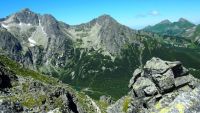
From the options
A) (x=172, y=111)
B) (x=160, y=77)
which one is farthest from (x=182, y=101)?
(x=160, y=77)

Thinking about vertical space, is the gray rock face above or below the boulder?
above

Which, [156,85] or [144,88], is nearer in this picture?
[156,85]

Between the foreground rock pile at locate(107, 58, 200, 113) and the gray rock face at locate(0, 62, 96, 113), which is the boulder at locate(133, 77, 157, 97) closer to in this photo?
the foreground rock pile at locate(107, 58, 200, 113)

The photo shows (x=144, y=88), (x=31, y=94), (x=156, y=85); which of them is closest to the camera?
(x=31, y=94)

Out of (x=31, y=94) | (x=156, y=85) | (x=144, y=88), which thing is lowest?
(x=144, y=88)

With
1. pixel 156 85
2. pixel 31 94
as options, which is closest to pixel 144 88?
pixel 156 85

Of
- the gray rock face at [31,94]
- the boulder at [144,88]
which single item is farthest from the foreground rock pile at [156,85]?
the gray rock face at [31,94]

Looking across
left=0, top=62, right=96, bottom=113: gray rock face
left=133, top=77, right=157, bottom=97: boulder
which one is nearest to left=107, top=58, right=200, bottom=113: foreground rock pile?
left=133, top=77, right=157, bottom=97: boulder

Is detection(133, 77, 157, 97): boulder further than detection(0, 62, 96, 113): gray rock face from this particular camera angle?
Yes

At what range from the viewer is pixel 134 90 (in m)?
81.7

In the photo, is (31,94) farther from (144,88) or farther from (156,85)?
(156,85)

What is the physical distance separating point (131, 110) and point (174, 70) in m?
14.0

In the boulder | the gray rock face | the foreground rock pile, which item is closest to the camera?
the gray rock face

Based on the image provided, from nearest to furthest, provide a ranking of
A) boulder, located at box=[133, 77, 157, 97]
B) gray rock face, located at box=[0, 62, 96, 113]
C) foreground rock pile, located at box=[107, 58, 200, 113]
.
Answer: gray rock face, located at box=[0, 62, 96, 113] < foreground rock pile, located at box=[107, 58, 200, 113] < boulder, located at box=[133, 77, 157, 97]
